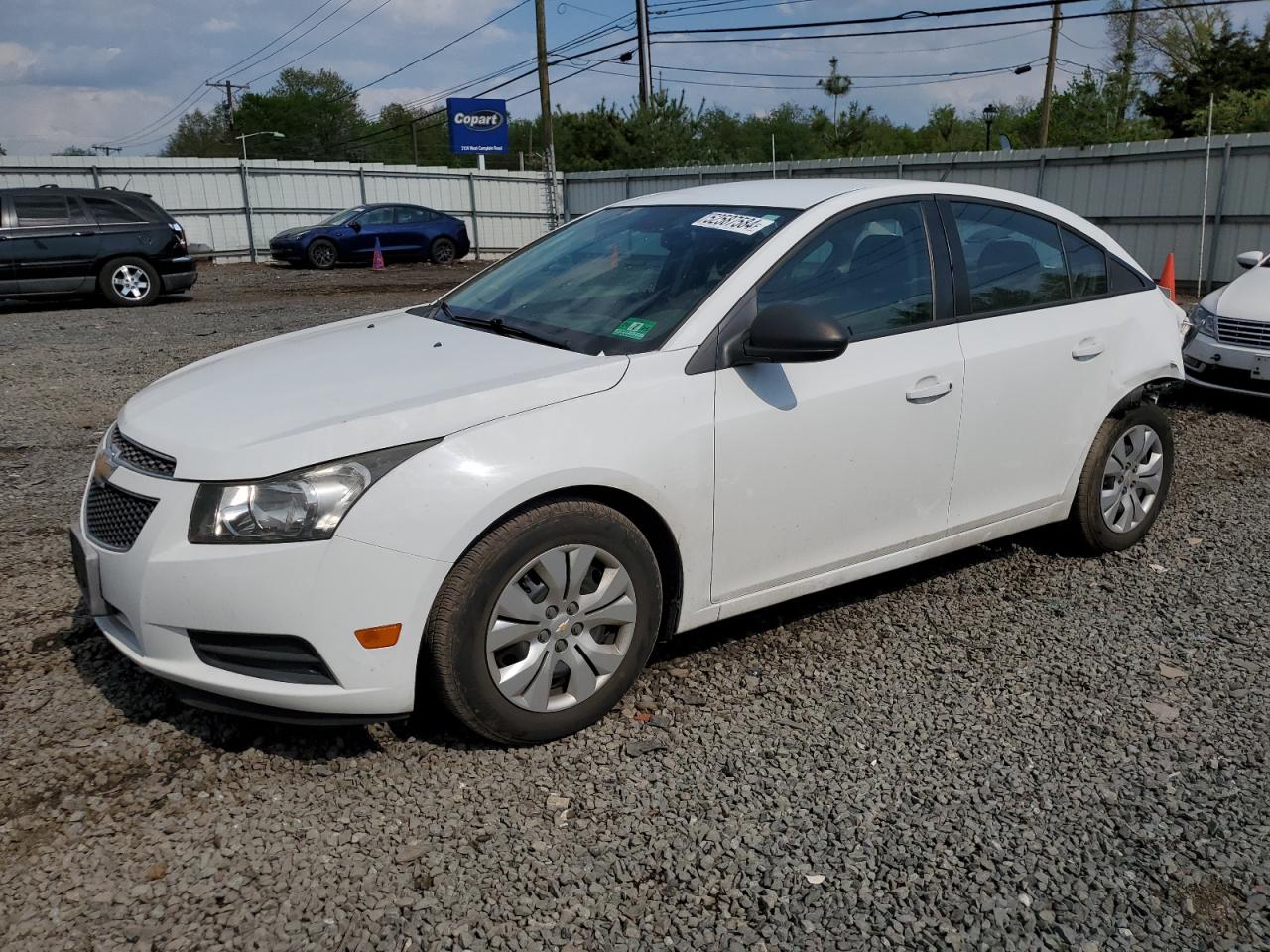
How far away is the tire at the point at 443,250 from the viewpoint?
24.6 meters

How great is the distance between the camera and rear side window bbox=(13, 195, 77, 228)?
1363cm

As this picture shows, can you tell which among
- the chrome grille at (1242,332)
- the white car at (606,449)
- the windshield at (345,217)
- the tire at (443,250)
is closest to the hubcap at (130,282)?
the windshield at (345,217)

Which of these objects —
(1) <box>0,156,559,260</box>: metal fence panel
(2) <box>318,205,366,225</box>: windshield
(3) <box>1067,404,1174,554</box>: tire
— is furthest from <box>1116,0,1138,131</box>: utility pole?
(3) <box>1067,404,1174,554</box>: tire

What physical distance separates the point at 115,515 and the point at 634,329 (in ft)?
5.55

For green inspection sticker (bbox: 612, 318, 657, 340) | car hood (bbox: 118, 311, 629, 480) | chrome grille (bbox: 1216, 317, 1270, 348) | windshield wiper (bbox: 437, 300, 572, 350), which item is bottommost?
chrome grille (bbox: 1216, 317, 1270, 348)

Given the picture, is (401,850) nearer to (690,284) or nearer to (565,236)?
(690,284)

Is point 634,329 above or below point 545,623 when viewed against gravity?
above

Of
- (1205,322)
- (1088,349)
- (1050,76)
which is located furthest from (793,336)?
(1050,76)

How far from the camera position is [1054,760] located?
3150 mm

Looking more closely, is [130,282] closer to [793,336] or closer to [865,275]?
[865,275]

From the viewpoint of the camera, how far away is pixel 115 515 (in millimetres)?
3045

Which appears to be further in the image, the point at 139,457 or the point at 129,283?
the point at 129,283

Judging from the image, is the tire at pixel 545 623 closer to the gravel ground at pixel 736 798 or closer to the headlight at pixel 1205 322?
the gravel ground at pixel 736 798

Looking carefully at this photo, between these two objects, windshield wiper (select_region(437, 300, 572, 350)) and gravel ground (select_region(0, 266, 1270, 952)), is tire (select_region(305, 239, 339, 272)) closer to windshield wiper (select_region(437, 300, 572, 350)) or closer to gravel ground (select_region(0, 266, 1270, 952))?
gravel ground (select_region(0, 266, 1270, 952))
